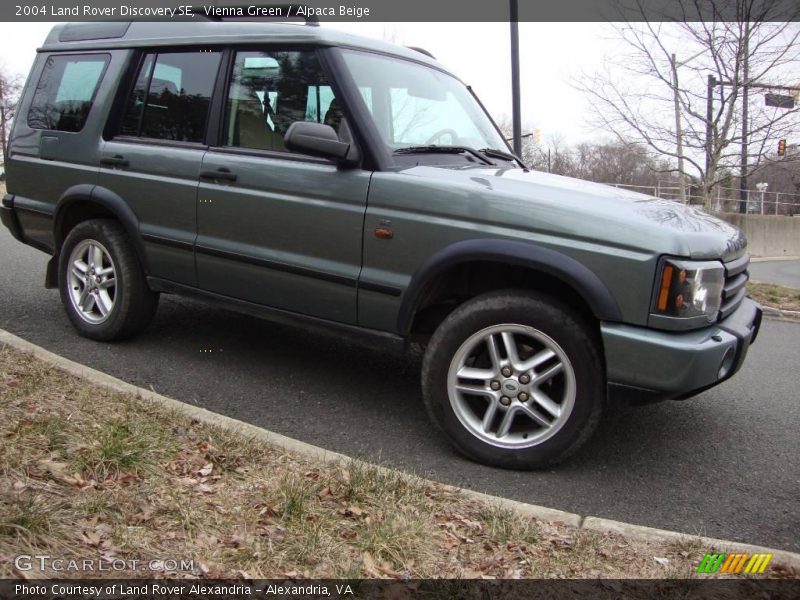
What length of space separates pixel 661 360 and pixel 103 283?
3.61m

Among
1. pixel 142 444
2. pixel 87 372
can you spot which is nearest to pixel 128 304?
pixel 87 372

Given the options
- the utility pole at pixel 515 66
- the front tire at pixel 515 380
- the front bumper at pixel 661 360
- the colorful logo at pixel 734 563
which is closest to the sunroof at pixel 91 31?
the front tire at pixel 515 380

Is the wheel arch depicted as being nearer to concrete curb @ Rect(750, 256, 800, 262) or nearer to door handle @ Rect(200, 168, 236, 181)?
door handle @ Rect(200, 168, 236, 181)

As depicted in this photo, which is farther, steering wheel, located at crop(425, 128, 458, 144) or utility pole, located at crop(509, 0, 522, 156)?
utility pole, located at crop(509, 0, 522, 156)

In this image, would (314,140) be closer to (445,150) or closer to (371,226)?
(371,226)

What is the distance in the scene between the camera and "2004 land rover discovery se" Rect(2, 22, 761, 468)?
3188 millimetres

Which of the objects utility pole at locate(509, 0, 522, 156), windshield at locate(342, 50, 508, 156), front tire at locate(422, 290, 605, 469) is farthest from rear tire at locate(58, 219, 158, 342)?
utility pole at locate(509, 0, 522, 156)

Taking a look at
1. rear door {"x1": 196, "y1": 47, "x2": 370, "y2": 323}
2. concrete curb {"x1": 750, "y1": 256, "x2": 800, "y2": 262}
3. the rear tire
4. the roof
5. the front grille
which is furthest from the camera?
concrete curb {"x1": 750, "y1": 256, "x2": 800, "y2": 262}

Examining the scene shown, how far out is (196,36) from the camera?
4.45 meters

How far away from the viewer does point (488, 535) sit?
2.68 metres

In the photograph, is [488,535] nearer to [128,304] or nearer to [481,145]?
[481,145]

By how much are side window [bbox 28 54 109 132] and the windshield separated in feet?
6.64

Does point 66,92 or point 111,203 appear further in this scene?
point 66,92

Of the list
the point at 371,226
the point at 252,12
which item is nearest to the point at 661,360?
the point at 371,226
